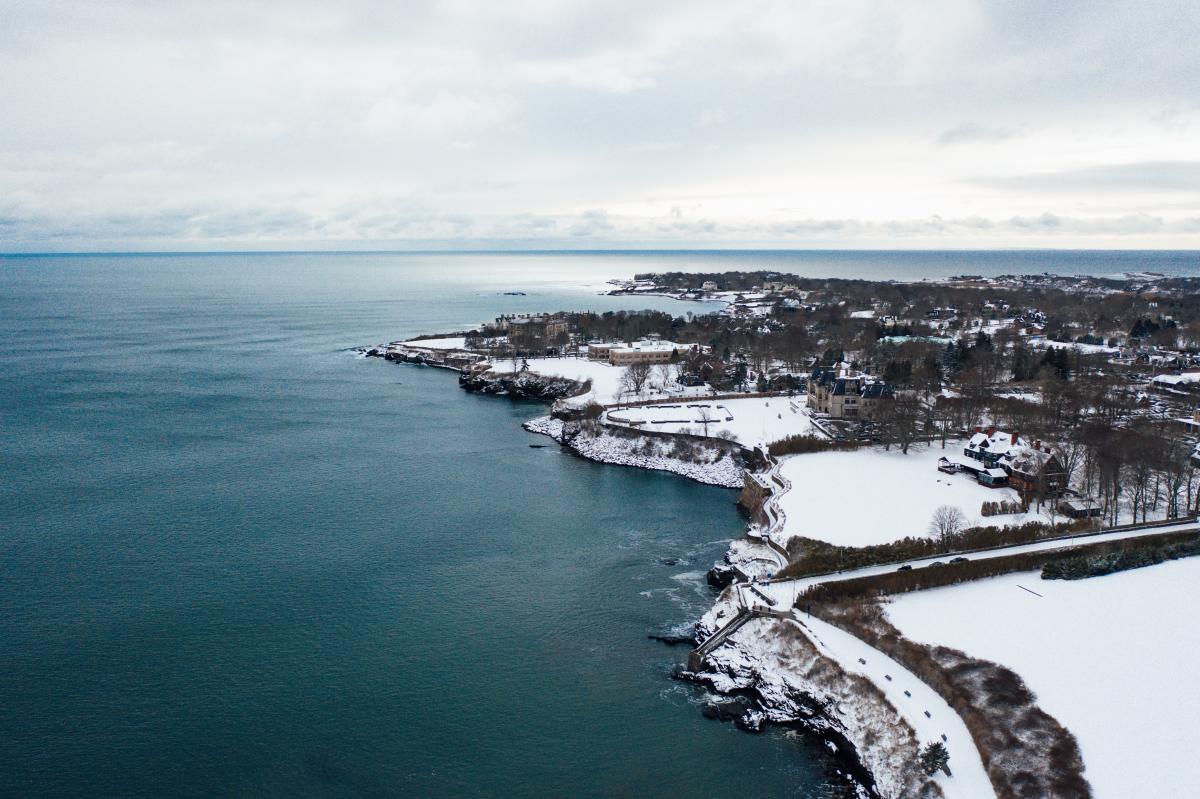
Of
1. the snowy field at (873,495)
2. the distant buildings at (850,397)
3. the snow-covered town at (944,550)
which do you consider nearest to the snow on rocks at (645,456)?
the snow-covered town at (944,550)

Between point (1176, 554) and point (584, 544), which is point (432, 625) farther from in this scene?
point (1176, 554)

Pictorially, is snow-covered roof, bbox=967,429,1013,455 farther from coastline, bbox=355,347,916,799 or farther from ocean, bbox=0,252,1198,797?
coastline, bbox=355,347,916,799

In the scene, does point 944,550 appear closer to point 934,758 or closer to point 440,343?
point 934,758

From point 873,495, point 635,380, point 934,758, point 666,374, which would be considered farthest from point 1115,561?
point 666,374

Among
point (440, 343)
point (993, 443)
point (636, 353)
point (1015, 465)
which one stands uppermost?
point (636, 353)

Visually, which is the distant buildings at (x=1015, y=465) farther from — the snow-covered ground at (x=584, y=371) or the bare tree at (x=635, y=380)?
the snow-covered ground at (x=584, y=371)
